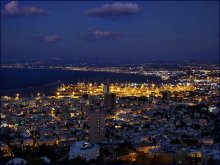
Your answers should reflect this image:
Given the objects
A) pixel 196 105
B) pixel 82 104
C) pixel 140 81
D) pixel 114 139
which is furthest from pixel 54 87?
pixel 114 139

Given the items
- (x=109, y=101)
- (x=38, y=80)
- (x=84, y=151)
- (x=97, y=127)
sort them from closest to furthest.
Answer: (x=84, y=151)
(x=97, y=127)
(x=109, y=101)
(x=38, y=80)

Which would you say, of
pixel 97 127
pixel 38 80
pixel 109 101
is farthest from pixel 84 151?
pixel 38 80

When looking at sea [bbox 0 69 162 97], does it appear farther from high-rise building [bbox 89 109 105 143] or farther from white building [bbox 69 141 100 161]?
white building [bbox 69 141 100 161]

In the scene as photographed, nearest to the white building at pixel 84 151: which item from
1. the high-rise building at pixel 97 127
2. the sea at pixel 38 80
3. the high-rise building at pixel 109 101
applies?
the high-rise building at pixel 97 127

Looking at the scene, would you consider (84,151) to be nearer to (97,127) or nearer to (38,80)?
(97,127)

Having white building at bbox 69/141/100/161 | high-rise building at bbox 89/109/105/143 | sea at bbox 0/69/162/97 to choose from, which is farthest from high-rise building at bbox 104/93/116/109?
white building at bbox 69/141/100/161

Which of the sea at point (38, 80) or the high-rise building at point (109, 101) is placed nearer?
the high-rise building at point (109, 101)

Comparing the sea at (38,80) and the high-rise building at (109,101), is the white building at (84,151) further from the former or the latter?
the sea at (38,80)

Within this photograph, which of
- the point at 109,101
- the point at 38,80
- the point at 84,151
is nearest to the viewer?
the point at 84,151
